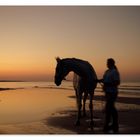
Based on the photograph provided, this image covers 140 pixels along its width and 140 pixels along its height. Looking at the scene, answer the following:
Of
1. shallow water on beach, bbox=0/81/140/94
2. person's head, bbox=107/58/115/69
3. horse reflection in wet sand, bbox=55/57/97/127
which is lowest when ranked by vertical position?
shallow water on beach, bbox=0/81/140/94

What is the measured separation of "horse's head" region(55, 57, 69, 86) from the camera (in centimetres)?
334

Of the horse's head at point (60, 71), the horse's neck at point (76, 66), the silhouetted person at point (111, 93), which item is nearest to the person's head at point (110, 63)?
the silhouetted person at point (111, 93)

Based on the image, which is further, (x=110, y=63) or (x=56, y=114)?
(x=56, y=114)

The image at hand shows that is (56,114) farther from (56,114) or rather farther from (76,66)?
(76,66)

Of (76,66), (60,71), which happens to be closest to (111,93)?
(76,66)

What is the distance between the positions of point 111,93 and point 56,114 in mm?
611

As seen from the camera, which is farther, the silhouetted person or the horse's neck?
the horse's neck

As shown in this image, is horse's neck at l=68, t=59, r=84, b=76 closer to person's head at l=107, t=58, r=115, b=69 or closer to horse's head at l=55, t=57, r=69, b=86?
horse's head at l=55, t=57, r=69, b=86

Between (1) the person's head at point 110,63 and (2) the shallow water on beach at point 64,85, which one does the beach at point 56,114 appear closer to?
(2) the shallow water on beach at point 64,85

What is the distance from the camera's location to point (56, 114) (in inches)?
136

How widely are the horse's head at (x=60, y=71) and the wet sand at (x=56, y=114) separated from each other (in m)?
0.10

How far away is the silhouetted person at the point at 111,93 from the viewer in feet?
10.5

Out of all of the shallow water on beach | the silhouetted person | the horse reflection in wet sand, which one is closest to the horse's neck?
the horse reflection in wet sand
